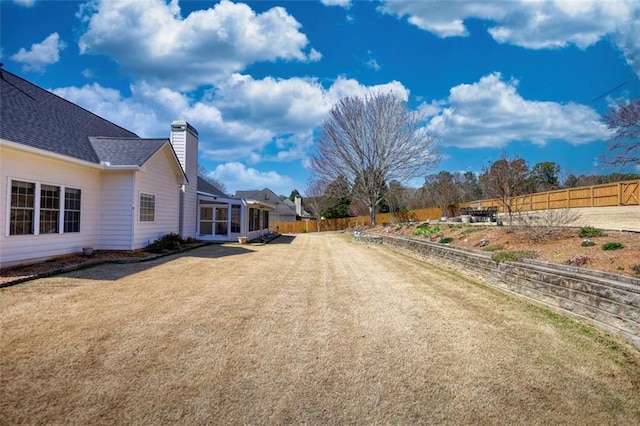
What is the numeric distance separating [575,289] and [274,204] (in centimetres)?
5055

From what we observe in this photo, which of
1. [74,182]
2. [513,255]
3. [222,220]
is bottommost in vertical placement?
[513,255]

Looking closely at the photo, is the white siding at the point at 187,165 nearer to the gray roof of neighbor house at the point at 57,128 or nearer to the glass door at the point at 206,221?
the glass door at the point at 206,221

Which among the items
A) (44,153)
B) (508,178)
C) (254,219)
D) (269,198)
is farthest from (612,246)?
(269,198)

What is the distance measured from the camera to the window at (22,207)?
8.20 m

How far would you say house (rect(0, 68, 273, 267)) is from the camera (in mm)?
8297

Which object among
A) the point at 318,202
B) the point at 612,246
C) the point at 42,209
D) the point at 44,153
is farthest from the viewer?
the point at 318,202

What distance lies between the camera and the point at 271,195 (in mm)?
56500

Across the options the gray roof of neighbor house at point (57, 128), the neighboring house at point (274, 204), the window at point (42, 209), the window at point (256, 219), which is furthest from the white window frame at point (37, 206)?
the neighboring house at point (274, 204)

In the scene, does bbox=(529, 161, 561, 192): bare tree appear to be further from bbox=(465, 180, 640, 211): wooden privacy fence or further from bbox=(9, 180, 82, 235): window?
bbox=(9, 180, 82, 235): window

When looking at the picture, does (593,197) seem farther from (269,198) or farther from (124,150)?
(269,198)

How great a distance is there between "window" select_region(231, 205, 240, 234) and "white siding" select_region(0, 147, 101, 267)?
7728mm

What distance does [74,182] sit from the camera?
33.4ft

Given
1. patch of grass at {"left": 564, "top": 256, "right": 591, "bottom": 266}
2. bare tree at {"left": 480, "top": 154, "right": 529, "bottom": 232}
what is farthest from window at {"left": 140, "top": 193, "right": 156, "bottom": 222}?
patch of grass at {"left": 564, "top": 256, "right": 591, "bottom": 266}

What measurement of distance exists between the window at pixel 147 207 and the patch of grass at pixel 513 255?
426 inches
